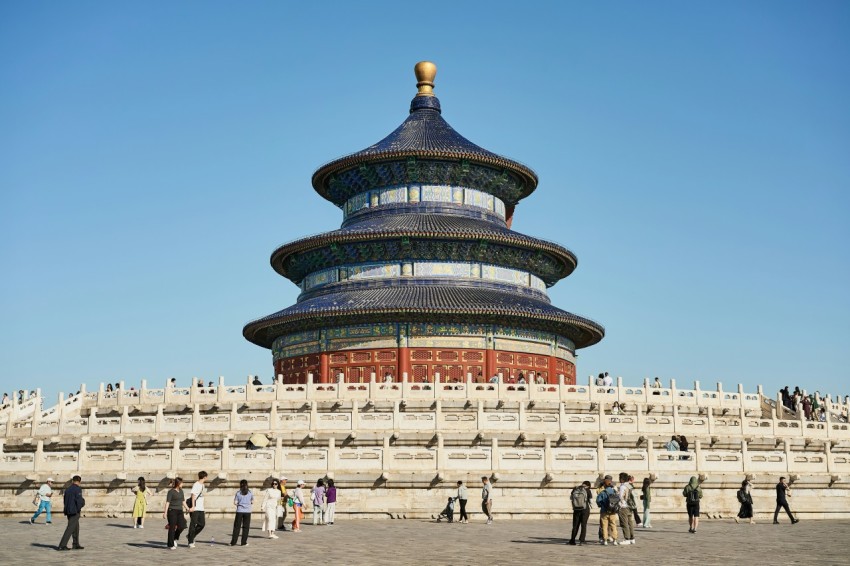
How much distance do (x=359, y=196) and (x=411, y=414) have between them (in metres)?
29.4

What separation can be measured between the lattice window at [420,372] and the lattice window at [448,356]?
0.87 meters

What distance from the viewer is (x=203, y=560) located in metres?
19.7

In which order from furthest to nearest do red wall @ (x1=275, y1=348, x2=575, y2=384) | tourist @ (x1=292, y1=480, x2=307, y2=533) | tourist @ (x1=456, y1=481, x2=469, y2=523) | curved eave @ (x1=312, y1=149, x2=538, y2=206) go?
curved eave @ (x1=312, y1=149, x2=538, y2=206)
red wall @ (x1=275, y1=348, x2=575, y2=384)
tourist @ (x1=456, y1=481, x2=469, y2=523)
tourist @ (x1=292, y1=480, x2=307, y2=533)

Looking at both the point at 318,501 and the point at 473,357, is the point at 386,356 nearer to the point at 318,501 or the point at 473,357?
the point at 473,357

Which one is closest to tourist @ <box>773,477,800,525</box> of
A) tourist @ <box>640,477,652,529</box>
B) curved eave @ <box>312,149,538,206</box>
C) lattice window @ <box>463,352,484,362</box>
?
tourist @ <box>640,477,652,529</box>

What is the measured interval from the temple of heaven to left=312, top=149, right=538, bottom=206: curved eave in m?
0.08

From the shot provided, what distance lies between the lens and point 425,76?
66.2 m

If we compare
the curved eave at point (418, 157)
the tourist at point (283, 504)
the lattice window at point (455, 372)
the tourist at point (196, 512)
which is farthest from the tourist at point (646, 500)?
the curved eave at point (418, 157)

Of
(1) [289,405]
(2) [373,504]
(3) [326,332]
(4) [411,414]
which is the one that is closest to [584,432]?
(4) [411,414]

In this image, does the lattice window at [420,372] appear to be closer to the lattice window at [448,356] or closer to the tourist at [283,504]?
the lattice window at [448,356]

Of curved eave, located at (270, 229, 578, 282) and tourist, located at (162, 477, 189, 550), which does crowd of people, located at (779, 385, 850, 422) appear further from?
tourist, located at (162, 477, 189, 550)

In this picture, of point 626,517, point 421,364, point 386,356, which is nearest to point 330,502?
point 626,517

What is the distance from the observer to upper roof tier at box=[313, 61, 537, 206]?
58.2 meters

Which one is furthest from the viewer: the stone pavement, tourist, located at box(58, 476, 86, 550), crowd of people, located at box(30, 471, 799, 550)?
crowd of people, located at box(30, 471, 799, 550)
